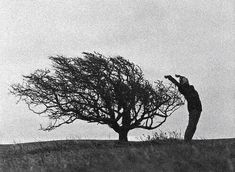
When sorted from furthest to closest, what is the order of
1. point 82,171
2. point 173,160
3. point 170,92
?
point 170,92
point 82,171
point 173,160

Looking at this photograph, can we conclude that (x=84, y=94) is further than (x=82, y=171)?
Yes

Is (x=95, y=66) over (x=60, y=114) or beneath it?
over

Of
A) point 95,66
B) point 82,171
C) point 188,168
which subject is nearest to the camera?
point 188,168

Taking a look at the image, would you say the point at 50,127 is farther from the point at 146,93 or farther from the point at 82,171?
the point at 82,171

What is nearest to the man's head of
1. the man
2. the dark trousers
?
the man

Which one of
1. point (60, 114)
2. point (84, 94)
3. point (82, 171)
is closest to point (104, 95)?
point (84, 94)

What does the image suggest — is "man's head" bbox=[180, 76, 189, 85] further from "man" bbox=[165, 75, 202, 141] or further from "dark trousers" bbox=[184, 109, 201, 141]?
"dark trousers" bbox=[184, 109, 201, 141]

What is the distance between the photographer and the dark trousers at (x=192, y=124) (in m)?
14.5

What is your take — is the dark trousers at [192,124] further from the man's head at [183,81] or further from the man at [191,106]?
the man's head at [183,81]

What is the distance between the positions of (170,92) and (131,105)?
10.3 feet

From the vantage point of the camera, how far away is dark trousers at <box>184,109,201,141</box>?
14547mm

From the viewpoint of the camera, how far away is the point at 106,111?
976 inches

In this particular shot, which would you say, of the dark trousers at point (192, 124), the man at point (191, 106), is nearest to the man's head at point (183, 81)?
the man at point (191, 106)

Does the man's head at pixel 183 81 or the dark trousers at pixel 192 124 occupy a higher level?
the man's head at pixel 183 81
